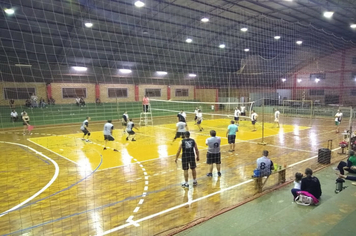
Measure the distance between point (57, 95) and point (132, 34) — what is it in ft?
26.7

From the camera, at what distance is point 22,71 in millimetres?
17281

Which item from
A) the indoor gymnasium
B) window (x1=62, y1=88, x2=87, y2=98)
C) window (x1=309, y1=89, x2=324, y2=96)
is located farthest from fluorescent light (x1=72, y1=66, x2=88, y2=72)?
window (x1=309, y1=89, x2=324, y2=96)

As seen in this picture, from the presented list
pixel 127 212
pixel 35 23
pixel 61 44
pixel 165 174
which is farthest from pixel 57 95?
pixel 127 212

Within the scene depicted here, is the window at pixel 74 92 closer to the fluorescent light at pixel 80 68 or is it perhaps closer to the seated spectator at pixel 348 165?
the fluorescent light at pixel 80 68

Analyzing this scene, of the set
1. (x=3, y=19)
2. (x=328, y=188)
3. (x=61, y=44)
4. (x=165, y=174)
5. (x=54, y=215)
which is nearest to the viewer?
(x=54, y=215)

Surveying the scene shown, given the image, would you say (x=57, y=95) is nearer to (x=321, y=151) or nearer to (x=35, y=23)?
(x=35, y=23)

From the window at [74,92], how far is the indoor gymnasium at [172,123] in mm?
116

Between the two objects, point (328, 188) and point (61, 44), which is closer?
point (328, 188)

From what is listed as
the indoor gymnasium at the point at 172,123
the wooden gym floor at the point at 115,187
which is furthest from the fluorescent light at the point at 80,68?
the wooden gym floor at the point at 115,187

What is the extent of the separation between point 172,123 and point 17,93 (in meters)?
11.3

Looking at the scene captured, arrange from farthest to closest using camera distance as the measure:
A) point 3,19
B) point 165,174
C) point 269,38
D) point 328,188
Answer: point 269,38 < point 3,19 < point 165,174 < point 328,188

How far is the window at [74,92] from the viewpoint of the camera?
20641mm

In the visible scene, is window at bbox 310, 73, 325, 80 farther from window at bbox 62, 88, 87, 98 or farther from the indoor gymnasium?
window at bbox 62, 88, 87, 98

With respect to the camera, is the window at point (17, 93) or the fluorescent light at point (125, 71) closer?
the window at point (17, 93)
